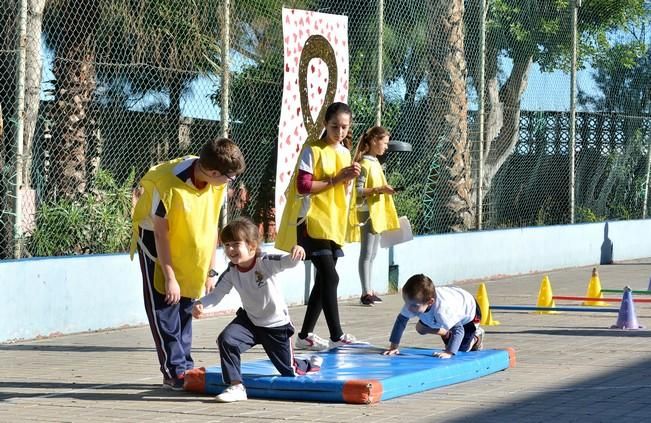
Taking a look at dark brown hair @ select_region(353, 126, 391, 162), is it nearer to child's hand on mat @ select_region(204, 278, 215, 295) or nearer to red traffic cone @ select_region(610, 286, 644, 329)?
red traffic cone @ select_region(610, 286, 644, 329)

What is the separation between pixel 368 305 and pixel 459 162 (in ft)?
13.9

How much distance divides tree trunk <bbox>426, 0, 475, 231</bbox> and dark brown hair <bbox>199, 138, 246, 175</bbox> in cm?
906

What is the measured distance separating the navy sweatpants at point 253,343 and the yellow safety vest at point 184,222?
1.38ft

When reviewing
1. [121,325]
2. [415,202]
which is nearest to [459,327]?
[121,325]

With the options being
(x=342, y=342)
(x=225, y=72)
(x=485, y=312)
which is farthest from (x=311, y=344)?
(x=225, y=72)

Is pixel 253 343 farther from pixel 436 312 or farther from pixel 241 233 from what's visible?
pixel 436 312

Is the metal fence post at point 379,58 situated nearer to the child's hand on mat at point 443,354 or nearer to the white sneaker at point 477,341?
the white sneaker at point 477,341

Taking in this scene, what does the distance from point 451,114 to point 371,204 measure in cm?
472

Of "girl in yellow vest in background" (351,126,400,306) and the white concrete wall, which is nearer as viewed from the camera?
the white concrete wall

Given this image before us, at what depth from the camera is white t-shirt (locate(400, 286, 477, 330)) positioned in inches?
338

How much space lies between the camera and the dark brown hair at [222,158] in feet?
25.1

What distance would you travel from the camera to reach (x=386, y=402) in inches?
291

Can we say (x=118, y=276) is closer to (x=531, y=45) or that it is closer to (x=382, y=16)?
(x=382, y=16)

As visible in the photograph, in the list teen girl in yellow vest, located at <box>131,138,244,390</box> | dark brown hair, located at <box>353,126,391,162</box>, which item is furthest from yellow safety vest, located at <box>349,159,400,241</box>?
teen girl in yellow vest, located at <box>131,138,244,390</box>
